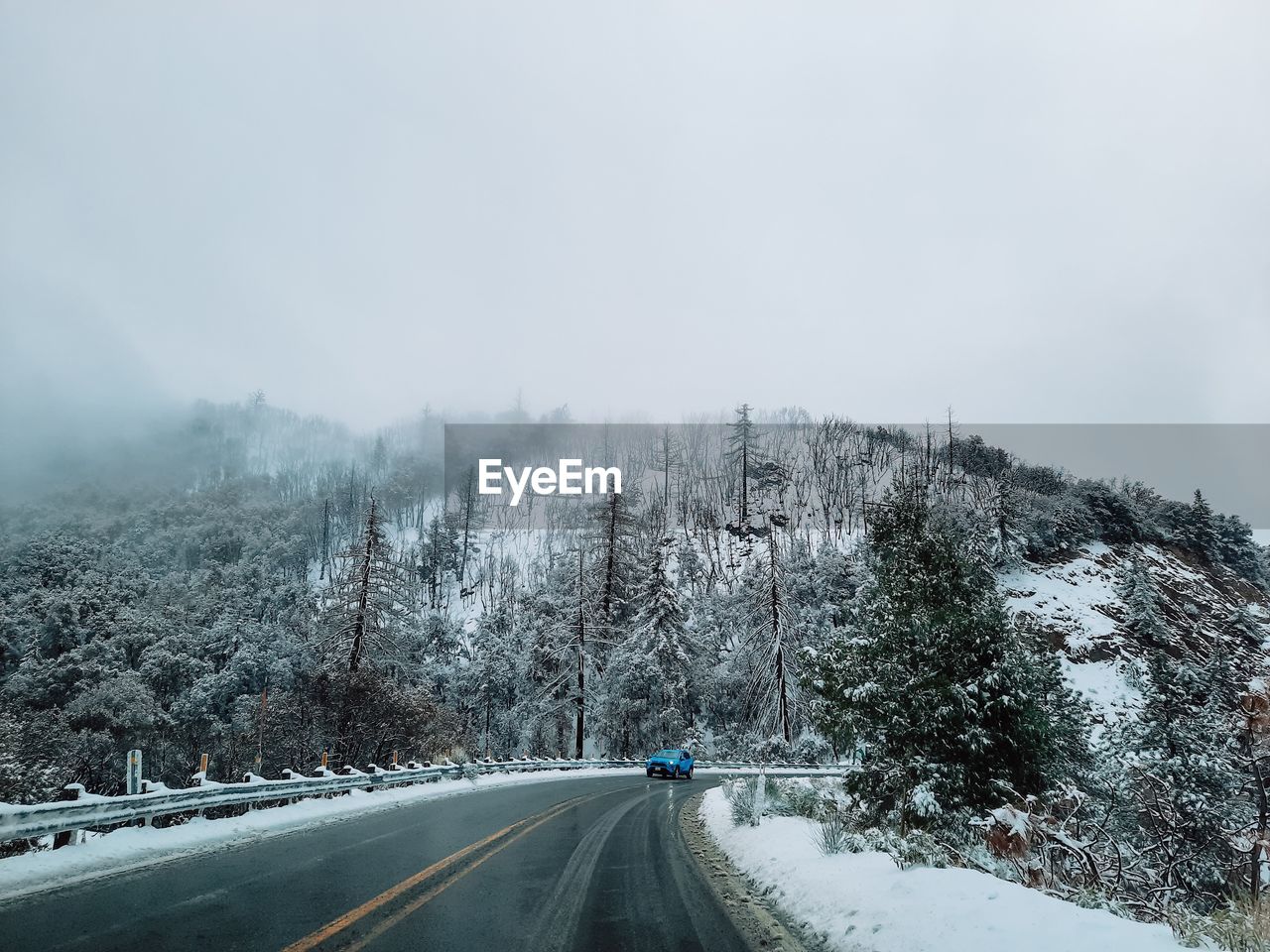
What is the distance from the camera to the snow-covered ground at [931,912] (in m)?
4.57

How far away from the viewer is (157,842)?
8.78 metres

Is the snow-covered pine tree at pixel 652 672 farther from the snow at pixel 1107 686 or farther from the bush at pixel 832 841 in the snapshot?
the bush at pixel 832 841

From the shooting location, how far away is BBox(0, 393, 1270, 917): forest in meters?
13.0

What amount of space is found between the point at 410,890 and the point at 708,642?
2322 inches

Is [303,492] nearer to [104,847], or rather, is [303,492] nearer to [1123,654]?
[1123,654]

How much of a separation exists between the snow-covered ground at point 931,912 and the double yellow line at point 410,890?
11.8 ft

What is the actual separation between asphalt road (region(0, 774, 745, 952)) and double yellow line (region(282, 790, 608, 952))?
0.02 metres

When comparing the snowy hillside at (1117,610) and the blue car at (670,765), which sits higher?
the snowy hillside at (1117,610)

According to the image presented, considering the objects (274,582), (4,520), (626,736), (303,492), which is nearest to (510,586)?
(274,582)

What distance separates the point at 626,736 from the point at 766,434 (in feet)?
400

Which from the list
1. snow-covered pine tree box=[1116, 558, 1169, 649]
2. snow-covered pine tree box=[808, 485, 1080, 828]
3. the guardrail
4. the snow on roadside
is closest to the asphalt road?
the snow on roadside

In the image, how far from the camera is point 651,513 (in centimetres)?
12025

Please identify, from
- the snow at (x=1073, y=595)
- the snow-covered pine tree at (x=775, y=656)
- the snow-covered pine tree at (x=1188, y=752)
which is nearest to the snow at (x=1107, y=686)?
the snow at (x=1073, y=595)

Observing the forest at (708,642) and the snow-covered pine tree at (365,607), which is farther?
the snow-covered pine tree at (365,607)
